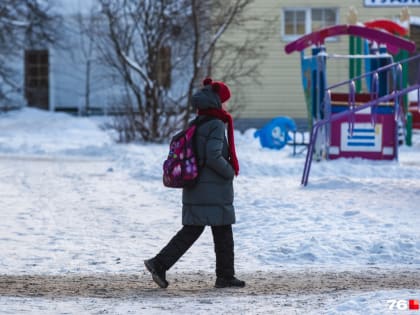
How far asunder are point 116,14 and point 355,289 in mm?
17477

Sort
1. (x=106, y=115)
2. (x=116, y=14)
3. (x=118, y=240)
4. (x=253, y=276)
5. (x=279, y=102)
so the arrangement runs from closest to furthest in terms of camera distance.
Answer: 1. (x=253, y=276)
2. (x=118, y=240)
3. (x=116, y=14)
4. (x=279, y=102)
5. (x=106, y=115)

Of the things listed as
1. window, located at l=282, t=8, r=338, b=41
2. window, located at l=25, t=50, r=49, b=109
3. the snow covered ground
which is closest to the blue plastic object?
the snow covered ground

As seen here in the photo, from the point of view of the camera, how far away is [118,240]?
33.4ft

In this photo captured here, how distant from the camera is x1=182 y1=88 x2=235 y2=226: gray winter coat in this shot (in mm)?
7508

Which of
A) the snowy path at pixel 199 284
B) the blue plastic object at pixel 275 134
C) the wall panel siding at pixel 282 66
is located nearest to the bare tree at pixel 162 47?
the blue plastic object at pixel 275 134

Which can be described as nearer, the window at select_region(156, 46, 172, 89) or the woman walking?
the woman walking

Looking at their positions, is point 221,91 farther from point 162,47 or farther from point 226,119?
point 162,47

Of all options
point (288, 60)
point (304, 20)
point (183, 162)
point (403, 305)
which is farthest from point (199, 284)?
point (304, 20)

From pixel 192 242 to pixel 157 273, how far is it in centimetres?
33

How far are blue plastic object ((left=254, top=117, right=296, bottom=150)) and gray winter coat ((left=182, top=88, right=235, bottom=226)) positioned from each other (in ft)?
50.0

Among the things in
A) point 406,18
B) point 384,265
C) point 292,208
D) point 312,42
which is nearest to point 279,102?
point 406,18

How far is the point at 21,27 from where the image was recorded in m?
36.1

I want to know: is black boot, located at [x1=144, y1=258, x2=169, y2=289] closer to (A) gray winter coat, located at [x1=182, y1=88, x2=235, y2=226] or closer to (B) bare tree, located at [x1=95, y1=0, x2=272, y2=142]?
(A) gray winter coat, located at [x1=182, y1=88, x2=235, y2=226]

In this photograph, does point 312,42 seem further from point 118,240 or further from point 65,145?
point 118,240
